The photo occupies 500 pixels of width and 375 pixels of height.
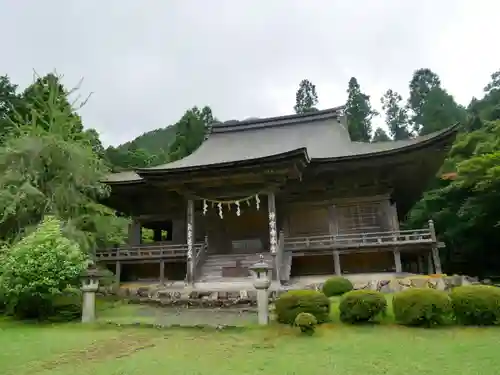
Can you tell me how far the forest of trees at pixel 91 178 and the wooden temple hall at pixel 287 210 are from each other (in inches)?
113

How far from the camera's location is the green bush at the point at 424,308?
8.51m

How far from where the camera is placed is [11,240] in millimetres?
13766

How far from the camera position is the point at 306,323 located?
27.4ft

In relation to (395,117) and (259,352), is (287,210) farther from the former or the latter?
(395,117)

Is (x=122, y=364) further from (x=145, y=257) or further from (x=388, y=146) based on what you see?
(x=388, y=146)

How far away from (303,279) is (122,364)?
10.9 m

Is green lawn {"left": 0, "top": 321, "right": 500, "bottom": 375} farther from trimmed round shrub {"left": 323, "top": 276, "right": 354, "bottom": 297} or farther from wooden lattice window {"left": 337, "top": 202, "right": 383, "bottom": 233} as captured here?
wooden lattice window {"left": 337, "top": 202, "right": 383, "bottom": 233}

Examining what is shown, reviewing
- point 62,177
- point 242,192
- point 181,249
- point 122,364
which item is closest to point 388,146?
point 242,192

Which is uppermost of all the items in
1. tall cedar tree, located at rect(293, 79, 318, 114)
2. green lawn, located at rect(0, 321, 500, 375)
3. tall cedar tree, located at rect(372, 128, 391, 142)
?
tall cedar tree, located at rect(293, 79, 318, 114)

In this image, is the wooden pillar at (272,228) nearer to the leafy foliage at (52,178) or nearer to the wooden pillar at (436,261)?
the leafy foliage at (52,178)

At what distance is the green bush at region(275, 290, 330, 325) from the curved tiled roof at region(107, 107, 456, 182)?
9246 millimetres

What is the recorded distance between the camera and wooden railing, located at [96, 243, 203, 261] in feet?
59.7

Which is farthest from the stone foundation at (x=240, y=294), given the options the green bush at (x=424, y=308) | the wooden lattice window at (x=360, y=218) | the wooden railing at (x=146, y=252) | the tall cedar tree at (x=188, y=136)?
the tall cedar tree at (x=188, y=136)

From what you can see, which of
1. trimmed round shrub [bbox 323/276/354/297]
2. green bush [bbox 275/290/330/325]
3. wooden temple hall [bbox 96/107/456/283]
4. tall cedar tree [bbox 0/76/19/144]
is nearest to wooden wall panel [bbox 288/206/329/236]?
wooden temple hall [bbox 96/107/456/283]
